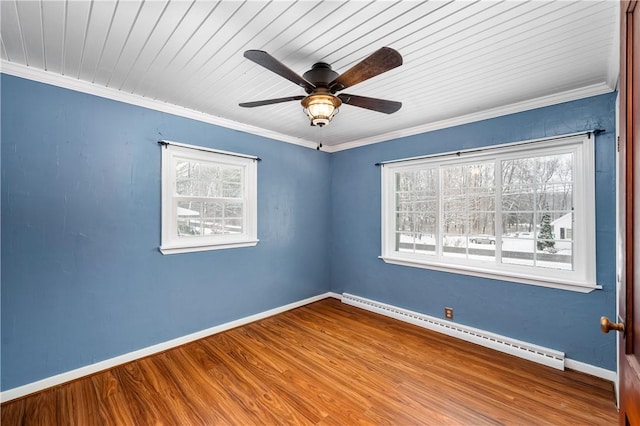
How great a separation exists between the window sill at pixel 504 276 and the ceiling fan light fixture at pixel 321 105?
88.4 inches

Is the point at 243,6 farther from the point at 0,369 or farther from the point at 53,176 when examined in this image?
the point at 0,369

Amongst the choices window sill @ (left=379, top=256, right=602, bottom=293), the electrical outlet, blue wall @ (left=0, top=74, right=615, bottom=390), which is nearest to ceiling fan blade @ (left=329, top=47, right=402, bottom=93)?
blue wall @ (left=0, top=74, right=615, bottom=390)

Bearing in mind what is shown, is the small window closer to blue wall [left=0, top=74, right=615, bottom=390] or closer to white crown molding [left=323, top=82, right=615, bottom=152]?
blue wall [left=0, top=74, right=615, bottom=390]

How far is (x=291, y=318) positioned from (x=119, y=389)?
1.84 metres

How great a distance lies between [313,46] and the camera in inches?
69.1

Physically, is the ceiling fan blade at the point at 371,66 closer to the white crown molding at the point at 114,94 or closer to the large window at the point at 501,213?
the white crown molding at the point at 114,94

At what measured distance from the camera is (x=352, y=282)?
410 centimetres

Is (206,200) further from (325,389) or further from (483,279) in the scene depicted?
(483,279)

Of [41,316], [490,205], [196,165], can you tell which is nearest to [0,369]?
[41,316]

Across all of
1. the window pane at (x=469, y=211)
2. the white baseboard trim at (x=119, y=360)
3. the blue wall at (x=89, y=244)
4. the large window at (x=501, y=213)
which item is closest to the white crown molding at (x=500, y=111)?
the large window at (x=501, y=213)

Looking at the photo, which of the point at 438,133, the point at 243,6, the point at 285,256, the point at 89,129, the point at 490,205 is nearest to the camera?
the point at 243,6

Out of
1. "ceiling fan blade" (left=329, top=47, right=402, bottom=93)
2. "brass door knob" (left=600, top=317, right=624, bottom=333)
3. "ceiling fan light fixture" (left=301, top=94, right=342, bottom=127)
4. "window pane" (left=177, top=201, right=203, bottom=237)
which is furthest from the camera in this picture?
"window pane" (left=177, top=201, right=203, bottom=237)

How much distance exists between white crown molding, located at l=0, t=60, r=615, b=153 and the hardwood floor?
2349 millimetres

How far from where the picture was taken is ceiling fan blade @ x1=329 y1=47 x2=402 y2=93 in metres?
1.35
